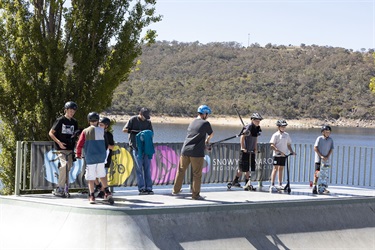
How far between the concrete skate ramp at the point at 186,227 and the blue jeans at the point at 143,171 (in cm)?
240

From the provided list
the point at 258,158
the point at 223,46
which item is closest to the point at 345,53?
the point at 223,46

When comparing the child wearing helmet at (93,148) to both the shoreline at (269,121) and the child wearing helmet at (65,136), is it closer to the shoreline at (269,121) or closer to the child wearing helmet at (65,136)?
the child wearing helmet at (65,136)

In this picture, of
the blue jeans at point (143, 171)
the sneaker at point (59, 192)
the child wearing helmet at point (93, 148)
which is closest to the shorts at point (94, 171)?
the child wearing helmet at point (93, 148)

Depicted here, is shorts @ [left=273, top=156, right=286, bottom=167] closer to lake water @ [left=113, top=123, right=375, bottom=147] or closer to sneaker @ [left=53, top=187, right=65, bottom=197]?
sneaker @ [left=53, top=187, right=65, bottom=197]

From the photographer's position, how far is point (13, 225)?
42.5ft

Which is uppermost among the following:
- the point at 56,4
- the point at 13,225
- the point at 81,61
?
the point at 56,4

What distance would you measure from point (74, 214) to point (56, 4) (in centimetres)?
585

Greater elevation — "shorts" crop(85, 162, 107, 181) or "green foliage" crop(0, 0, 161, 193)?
"green foliage" crop(0, 0, 161, 193)

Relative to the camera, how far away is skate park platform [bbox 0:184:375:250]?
12.1 meters

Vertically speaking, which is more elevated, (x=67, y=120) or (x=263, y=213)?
(x=67, y=120)

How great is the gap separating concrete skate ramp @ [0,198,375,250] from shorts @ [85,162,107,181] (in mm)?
783

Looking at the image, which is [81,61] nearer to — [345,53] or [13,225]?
[13,225]

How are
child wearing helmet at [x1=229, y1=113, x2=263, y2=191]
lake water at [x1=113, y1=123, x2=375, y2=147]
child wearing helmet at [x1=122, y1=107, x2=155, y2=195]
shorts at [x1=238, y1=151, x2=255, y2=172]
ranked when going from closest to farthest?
child wearing helmet at [x1=122, y1=107, x2=155, y2=195] < child wearing helmet at [x1=229, y1=113, x2=263, y2=191] < shorts at [x1=238, y1=151, x2=255, y2=172] < lake water at [x1=113, y1=123, x2=375, y2=147]

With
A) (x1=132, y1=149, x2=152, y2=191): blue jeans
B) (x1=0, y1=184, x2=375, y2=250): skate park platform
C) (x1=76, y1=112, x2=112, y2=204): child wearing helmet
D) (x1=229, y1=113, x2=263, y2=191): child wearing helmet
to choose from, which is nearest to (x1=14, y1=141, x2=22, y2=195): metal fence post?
(x1=0, y1=184, x2=375, y2=250): skate park platform
